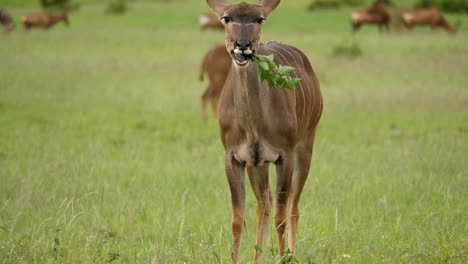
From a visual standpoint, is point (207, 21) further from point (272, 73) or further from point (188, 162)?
point (272, 73)

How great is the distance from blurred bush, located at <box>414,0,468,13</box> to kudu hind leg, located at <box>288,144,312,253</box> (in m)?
29.9

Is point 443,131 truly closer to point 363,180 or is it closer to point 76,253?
point 363,180

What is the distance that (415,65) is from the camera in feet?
58.0

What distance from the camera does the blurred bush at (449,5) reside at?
3450 centimetres

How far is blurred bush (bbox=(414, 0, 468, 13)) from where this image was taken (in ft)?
113

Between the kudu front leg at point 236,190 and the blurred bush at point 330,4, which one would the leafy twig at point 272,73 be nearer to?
the kudu front leg at point 236,190

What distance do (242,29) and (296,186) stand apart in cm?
146

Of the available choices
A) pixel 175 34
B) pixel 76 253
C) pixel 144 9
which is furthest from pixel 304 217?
pixel 144 9

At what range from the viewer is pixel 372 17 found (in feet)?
93.7

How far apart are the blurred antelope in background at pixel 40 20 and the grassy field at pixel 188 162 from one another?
780 cm

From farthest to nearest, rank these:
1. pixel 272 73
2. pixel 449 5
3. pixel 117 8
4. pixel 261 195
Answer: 1. pixel 117 8
2. pixel 449 5
3. pixel 261 195
4. pixel 272 73

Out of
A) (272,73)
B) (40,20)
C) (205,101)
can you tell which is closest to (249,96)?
(272,73)

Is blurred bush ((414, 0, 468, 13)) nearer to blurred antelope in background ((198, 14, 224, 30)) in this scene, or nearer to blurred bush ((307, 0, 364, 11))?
blurred bush ((307, 0, 364, 11))

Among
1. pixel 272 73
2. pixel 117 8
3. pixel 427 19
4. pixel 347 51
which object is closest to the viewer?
pixel 272 73
